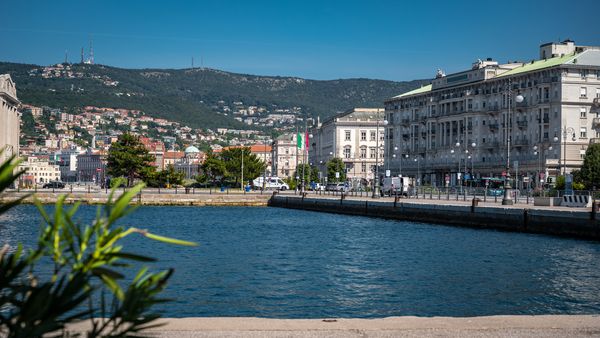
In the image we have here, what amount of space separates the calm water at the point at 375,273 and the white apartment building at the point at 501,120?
34087mm

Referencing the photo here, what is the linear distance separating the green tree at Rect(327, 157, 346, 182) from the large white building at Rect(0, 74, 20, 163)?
50.6m

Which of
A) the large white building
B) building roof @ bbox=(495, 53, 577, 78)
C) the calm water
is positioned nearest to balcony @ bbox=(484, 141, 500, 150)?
building roof @ bbox=(495, 53, 577, 78)

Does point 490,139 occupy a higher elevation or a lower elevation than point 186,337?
higher

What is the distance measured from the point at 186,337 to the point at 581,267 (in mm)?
22760

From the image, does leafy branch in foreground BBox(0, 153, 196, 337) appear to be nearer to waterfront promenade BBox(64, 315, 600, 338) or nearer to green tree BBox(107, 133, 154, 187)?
waterfront promenade BBox(64, 315, 600, 338)

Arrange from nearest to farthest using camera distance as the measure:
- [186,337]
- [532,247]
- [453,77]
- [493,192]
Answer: [186,337] → [532,247] → [493,192] → [453,77]

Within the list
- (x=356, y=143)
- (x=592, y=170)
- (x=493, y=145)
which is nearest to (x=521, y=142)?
(x=493, y=145)

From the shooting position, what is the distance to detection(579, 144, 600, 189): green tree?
3088 inches

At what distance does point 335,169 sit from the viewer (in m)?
144

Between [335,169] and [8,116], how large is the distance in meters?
53.3

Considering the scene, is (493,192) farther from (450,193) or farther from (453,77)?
(453,77)

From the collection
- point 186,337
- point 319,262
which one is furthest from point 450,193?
point 186,337

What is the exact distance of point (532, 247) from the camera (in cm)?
3831

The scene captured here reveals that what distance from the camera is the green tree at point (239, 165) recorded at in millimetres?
133750
